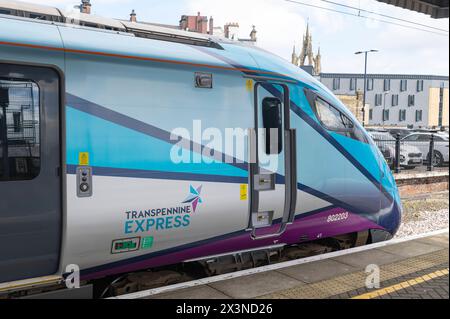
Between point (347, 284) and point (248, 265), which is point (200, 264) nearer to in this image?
point (248, 265)

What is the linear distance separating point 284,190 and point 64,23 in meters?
3.33

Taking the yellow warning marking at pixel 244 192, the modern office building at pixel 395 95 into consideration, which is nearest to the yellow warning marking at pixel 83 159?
the yellow warning marking at pixel 244 192

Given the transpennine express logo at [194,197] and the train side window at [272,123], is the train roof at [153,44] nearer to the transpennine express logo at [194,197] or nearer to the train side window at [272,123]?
the train side window at [272,123]

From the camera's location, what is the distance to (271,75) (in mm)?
5879

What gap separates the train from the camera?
420 centimetres

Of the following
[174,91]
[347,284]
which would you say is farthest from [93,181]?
[347,284]

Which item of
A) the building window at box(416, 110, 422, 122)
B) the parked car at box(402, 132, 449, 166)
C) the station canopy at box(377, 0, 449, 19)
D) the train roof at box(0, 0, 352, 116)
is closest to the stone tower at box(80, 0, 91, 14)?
the train roof at box(0, 0, 352, 116)

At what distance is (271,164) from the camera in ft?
18.9

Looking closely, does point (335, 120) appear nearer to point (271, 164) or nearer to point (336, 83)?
point (271, 164)

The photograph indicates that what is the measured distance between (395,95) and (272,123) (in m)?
95.1

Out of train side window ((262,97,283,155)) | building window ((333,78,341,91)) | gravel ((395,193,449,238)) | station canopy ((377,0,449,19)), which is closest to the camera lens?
train side window ((262,97,283,155))

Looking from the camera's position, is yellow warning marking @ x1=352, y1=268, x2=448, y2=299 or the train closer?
the train

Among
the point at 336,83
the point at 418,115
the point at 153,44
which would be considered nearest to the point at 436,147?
the point at 153,44

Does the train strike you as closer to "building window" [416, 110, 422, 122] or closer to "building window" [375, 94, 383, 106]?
"building window" [375, 94, 383, 106]
